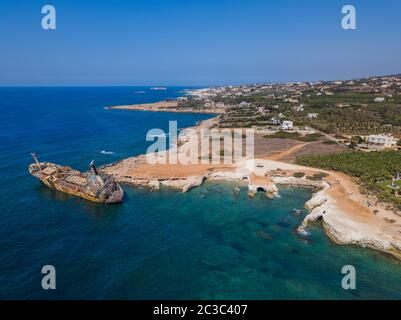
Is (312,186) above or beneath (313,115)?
beneath

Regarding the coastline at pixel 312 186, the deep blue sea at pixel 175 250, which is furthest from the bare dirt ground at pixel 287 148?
the deep blue sea at pixel 175 250

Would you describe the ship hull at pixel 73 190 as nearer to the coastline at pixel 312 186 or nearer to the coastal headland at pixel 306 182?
the coastal headland at pixel 306 182

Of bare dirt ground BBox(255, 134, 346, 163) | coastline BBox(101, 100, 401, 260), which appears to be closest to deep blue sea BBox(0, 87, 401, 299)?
coastline BBox(101, 100, 401, 260)

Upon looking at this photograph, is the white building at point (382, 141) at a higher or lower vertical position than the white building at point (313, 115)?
lower

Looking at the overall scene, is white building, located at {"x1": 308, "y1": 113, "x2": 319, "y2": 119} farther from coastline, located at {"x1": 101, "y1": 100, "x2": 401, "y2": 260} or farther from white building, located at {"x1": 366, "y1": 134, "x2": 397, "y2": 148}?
coastline, located at {"x1": 101, "y1": 100, "x2": 401, "y2": 260}

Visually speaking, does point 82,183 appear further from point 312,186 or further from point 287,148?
point 287,148

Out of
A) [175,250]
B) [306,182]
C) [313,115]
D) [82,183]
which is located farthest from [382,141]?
[82,183]
